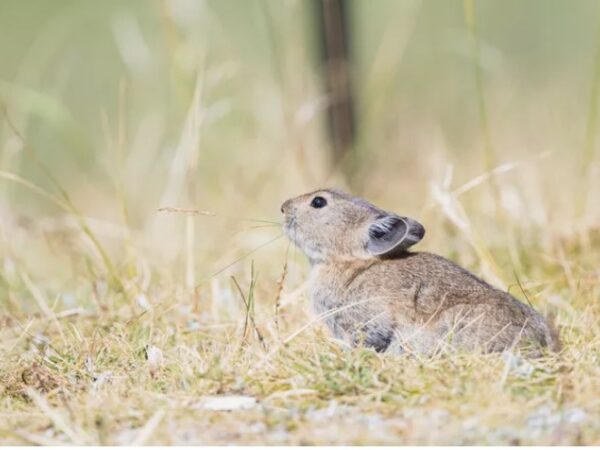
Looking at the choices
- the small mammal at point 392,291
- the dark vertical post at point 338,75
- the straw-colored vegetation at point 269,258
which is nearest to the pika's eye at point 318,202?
the small mammal at point 392,291

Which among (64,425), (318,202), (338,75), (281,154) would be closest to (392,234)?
(318,202)

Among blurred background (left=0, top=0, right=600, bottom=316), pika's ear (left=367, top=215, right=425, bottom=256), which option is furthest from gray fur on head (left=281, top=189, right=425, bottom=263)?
blurred background (left=0, top=0, right=600, bottom=316)

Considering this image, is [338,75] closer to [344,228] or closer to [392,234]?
[344,228]

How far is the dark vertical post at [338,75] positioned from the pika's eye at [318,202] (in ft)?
10.3

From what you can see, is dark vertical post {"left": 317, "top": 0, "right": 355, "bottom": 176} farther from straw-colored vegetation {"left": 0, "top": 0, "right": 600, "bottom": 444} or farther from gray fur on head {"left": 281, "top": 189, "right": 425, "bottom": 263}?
gray fur on head {"left": 281, "top": 189, "right": 425, "bottom": 263}

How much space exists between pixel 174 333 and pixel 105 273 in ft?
3.53

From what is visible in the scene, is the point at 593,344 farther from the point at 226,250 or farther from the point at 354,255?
the point at 226,250

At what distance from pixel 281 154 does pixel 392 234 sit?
3.06 m

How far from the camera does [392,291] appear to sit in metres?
4.48

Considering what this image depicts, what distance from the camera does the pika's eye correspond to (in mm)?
5078

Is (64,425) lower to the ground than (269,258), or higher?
lower

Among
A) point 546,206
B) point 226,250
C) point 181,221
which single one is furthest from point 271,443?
point 181,221

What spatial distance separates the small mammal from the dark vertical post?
10.5 feet

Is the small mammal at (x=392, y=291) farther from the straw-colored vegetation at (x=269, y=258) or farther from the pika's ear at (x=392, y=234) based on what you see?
the straw-colored vegetation at (x=269, y=258)
